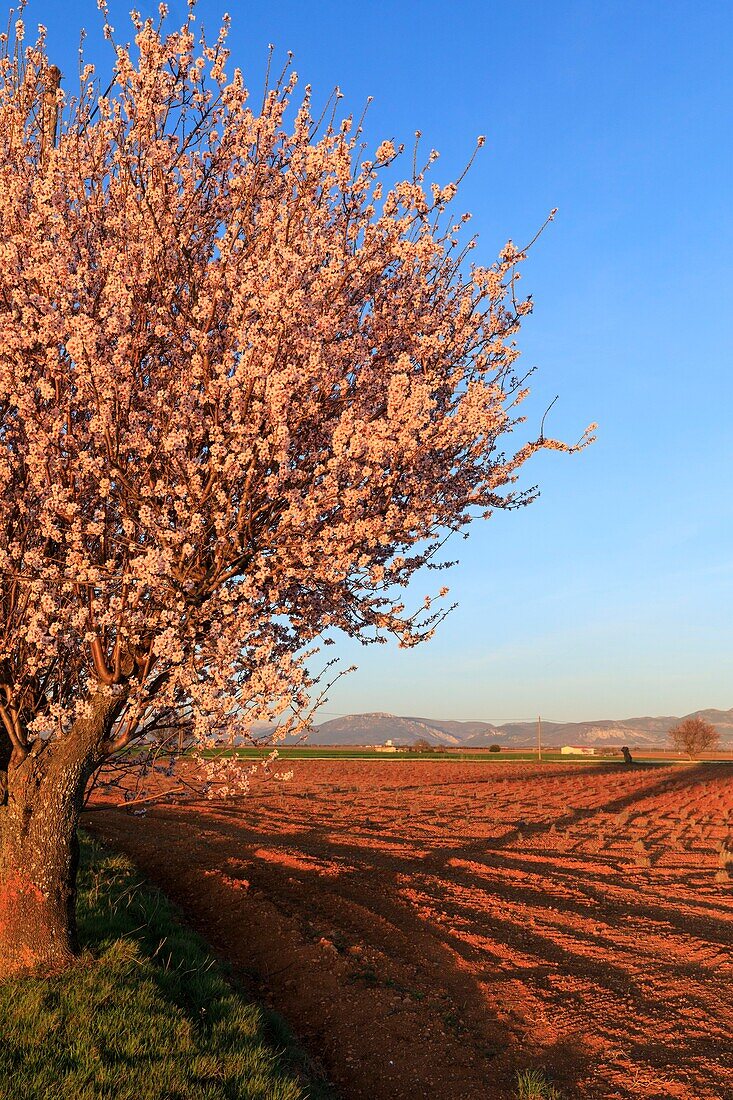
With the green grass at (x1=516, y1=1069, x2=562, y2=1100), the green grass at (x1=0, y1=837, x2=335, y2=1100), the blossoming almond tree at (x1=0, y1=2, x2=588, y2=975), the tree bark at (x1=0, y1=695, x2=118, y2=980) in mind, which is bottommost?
the green grass at (x1=516, y1=1069, x2=562, y2=1100)

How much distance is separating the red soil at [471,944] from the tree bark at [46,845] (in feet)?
11.4

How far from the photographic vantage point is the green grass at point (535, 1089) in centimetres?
883

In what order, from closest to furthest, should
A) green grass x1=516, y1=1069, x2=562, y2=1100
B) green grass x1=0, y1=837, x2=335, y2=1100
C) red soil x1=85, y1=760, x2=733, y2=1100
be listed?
green grass x1=0, y1=837, x2=335, y2=1100, green grass x1=516, y1=1069, x2=562, y2=1100, red soil x1=85, y1=760, x2=733, y2=1100

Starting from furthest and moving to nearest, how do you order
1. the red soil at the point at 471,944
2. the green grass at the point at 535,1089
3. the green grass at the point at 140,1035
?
the red soil at the point at 471,944, the green grass at the point at 535,1089, the green grass at the point at 140,1035

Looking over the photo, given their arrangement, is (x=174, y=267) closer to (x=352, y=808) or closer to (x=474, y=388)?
(x=474, y=388)

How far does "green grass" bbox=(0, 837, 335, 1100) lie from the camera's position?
24.8ft

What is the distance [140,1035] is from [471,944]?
6.74 m

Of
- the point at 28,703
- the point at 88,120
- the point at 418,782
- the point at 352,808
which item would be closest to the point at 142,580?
the point at 28,703

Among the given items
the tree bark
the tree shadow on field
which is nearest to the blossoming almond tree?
the tree bark

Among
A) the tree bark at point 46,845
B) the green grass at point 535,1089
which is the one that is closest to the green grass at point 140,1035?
the tree bark at point 46,845

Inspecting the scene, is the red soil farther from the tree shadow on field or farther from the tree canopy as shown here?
the tree canopy

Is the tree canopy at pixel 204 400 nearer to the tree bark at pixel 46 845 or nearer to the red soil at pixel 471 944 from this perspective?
the tree bark at pixel 46 845

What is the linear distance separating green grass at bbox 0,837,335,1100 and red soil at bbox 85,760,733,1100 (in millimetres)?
1247

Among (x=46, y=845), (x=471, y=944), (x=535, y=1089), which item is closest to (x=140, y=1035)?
(x=46, y=845)
